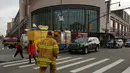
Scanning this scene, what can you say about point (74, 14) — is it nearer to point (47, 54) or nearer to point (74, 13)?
point (74, 13)

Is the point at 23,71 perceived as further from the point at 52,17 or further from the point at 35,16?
the point at 35,16

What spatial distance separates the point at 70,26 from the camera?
5191 centimetres

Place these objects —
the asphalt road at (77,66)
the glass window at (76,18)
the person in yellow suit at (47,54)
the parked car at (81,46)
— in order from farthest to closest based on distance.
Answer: the glass window at (76,18) → the parked car at (81,46) → the asphalt road at (77,66) → the person in yellow suit at (47,54)

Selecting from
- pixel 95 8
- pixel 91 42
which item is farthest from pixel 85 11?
pixel 91 42

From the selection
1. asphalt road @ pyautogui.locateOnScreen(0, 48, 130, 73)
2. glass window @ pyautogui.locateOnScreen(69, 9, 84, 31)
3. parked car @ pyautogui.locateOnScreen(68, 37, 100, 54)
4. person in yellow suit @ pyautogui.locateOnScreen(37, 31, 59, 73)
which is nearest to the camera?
person in yellow suit @ pyautogui.locateOnScreen(37, 31, 59, 73)

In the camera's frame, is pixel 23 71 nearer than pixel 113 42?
Yes

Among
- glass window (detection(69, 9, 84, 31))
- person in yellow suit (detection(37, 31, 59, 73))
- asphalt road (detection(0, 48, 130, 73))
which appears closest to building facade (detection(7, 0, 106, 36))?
glass window (detection(69, 9, 84, 31))

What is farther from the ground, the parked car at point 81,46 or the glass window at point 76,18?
the glass window at point 76,18

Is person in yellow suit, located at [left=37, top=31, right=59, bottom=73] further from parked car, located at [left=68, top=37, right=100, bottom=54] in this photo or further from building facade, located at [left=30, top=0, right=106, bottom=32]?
building facade, located at [left=30, top=0, right=106, bottom=32]

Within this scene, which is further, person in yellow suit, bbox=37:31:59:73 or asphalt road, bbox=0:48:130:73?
asphalt road, bbox=0:48:130:73

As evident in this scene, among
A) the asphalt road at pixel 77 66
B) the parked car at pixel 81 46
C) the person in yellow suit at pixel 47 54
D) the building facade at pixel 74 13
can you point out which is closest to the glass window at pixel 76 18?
the building facade at pixel 74 13

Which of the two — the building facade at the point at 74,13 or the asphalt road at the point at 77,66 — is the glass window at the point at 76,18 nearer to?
the building facade at the point at 74,13

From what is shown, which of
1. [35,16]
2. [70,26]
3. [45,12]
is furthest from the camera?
[35,16]

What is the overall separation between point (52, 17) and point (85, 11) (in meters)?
8.00
